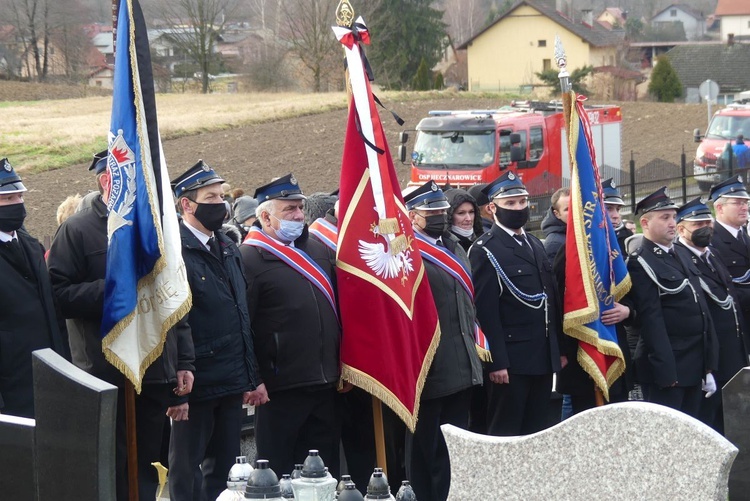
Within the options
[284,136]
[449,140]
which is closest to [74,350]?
[449,140]

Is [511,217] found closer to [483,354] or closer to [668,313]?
[483,354]

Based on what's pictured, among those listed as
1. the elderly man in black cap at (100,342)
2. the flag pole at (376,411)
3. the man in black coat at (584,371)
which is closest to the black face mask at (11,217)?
the elderly man in black cap at (100,342)

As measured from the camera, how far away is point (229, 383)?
244 inches

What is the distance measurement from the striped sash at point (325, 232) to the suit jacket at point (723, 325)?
2.47 m

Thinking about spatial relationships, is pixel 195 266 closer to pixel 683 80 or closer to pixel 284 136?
pixel 284 136

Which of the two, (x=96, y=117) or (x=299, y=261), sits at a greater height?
(x=299, y=261)

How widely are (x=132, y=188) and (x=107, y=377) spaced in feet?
2.97

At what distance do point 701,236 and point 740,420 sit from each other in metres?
3.25

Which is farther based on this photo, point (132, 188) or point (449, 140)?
point (449, 140)

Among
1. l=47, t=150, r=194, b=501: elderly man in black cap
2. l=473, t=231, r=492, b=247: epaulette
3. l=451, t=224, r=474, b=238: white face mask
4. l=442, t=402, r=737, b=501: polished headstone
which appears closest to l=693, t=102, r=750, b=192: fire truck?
l=451, t=224, r=474, b=238: white face mask

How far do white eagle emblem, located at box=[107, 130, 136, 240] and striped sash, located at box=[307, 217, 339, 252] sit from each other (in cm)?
145

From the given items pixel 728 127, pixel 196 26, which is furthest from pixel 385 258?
pixel 196 26

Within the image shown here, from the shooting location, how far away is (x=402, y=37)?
63781mm

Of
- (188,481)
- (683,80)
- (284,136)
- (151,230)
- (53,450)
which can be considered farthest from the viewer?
(683,80)
